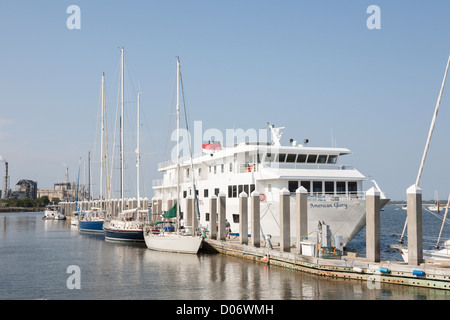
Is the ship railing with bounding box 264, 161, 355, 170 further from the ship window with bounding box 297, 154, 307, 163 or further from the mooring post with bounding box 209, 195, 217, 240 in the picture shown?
the mooring post with bounding box 209, 195, 217, 240

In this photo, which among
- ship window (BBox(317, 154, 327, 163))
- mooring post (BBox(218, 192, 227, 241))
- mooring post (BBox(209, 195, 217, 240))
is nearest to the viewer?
mooring post (BBox(218, 192, 227, 241))

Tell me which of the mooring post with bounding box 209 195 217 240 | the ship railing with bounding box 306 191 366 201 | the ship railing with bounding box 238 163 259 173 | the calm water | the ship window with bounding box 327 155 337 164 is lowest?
the calm water

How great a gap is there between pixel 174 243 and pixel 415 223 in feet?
63.9

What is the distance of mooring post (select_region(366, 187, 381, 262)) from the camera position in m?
22.4

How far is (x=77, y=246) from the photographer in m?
44.4

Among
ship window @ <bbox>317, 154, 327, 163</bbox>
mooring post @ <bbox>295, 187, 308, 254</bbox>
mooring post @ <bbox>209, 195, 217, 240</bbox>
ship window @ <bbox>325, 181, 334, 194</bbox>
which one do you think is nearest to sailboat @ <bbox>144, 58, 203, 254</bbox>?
mooring post @ <bbox>209, 195, 217, 240</bbox>

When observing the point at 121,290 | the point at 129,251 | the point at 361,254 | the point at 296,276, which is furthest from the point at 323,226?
the point at 129,251

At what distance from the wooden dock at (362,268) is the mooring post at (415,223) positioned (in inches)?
19.1

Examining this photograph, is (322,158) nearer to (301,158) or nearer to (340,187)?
(301,158)

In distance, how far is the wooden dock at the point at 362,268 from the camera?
2012cm

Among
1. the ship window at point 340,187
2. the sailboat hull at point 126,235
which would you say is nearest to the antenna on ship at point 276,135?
the ship window at point 340,187

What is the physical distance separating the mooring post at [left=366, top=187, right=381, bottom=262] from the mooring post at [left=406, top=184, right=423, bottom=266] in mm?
1779

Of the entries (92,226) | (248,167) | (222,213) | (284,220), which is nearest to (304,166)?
(248,167)

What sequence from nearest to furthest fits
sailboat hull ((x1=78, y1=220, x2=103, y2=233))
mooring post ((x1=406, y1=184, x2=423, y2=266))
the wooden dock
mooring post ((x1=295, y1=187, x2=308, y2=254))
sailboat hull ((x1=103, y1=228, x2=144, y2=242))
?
the wooden dock, mooring post ((x1=406, y1=184, x2=423, y2=266)), mooring post ((x1=295, y1=187, x2=308, y2=254)), sailboat hull ((x1=103, y1=228, x2=144, y2=242)), sailboat hull ((x1=78, y1=220, x2=103, y2=233))
